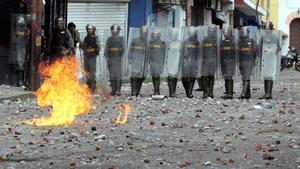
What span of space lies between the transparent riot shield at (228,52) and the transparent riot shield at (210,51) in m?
0.16

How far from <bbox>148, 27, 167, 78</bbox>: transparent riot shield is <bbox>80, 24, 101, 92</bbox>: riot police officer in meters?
1.50

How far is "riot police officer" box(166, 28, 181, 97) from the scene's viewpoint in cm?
1850

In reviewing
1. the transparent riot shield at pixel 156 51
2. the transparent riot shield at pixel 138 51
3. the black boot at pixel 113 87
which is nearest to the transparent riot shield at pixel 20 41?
the black boot at pixel 113 87

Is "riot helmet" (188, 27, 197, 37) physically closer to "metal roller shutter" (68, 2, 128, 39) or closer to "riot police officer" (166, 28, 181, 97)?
"riot police officer" (166, 28, 181, 97)

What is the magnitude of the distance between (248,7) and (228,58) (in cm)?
3461

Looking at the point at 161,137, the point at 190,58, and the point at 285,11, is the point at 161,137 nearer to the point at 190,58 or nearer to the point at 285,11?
the point at 190,58

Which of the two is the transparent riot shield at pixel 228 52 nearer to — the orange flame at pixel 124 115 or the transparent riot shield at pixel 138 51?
the transparent riot shield at pixel 138 51

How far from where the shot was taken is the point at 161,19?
→ 32062 mm

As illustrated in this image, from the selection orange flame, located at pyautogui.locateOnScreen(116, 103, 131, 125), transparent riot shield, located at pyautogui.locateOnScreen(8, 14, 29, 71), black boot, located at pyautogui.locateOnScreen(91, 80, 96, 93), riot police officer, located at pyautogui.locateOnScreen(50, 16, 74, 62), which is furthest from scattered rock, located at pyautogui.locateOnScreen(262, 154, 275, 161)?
transparent riot shield, located at pyautogui.locateOnScreen(8, 14, 29, 71)

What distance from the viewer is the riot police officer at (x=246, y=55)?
1797 cm

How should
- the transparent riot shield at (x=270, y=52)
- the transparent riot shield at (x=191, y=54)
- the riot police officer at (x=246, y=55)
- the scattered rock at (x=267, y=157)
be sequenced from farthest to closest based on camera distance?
the transparent riot shield at (x=191, y=54)
the transparent riot shield at (x=270, y=52)
the riot police officer at (x=246, y=55)
the scattered rock at (x=267, y=157)

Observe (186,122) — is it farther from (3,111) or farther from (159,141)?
(3,111)

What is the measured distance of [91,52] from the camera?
18.8 m

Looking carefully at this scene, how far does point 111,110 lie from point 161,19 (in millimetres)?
17743
